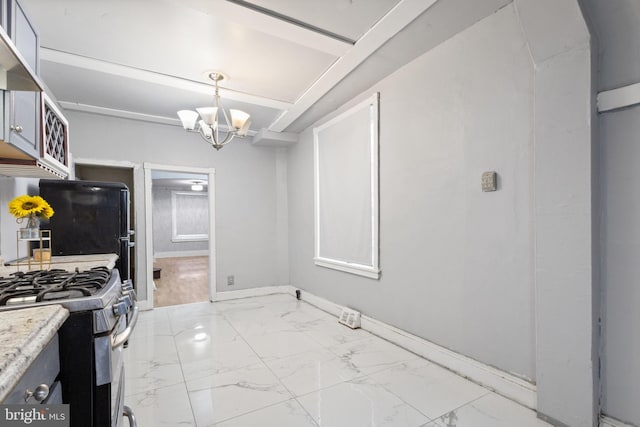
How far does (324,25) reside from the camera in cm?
212

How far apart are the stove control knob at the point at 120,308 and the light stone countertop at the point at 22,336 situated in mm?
229

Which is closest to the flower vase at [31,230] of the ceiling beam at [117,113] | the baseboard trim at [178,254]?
the ceiling beam at [117,113]

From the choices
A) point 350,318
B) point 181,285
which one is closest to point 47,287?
point 350,318

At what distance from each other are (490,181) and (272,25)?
1.85 meters

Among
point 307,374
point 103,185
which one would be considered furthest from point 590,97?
point 103,185

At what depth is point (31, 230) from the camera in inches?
71.7

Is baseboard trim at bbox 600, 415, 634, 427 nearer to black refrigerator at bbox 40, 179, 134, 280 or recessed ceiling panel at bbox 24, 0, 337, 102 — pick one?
recessed ceiling panel at bbox 24, 0, 337, 102

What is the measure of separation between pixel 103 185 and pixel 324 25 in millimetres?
2477

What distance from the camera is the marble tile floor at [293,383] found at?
1728 millimetres

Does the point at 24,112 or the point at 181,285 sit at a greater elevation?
the point at 24,112

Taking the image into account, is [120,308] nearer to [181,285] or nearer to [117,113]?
[117,113]

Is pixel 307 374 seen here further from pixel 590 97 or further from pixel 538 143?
pixel 590 97

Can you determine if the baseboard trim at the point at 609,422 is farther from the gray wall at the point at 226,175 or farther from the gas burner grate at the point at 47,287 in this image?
the gray wall at the point at 226,175

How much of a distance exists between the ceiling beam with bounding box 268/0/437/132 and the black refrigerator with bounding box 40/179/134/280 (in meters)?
2.18
